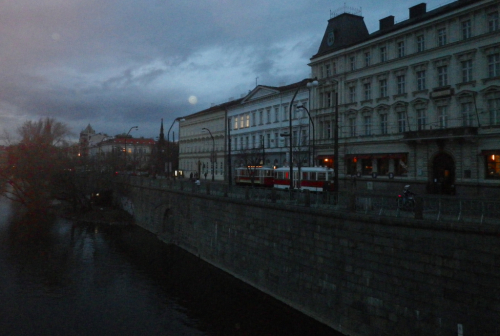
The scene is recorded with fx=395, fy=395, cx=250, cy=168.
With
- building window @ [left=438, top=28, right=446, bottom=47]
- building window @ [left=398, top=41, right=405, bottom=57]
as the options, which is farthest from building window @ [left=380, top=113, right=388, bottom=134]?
building window @ [left=438, top=28, right=446, bottom=47]

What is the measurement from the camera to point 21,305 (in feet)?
66.1

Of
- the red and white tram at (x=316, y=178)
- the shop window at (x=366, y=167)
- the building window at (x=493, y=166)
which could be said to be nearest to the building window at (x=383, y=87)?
the shop window at (x=366, y=167)

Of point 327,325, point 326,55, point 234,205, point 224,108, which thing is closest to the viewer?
point 327,325

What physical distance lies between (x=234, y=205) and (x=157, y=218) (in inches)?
701

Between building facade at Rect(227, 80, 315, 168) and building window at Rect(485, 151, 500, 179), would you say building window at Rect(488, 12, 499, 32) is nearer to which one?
building window at Rect(485, 151, 500, 179)

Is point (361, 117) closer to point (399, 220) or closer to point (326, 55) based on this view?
point (326, 55)

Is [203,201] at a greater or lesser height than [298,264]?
greater

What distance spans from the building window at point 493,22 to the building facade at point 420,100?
0.05m

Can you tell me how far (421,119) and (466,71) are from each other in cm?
516

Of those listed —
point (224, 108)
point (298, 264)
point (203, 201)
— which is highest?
point (224, 108)

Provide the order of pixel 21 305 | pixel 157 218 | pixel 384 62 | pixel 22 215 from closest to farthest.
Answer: pixel 21 305
pixel 384 62
pixel 157 218
pixel 22 215

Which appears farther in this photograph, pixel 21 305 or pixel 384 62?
→ pixel 384 62

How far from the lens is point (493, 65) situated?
29.1 m

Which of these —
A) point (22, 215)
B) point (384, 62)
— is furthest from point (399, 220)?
point (22, 215)
